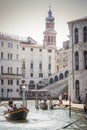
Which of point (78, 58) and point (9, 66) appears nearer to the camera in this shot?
point (78, 58)

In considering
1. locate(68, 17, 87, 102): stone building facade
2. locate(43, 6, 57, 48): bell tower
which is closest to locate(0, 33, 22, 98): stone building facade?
locate(43, 6, 57, 48): bell tower

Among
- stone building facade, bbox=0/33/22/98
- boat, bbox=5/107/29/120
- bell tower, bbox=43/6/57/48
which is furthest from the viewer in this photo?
bell tower, bbox=43/6/57/48

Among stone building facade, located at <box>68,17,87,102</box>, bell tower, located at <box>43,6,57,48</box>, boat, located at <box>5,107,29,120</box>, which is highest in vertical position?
bell tower, located at <box>43,6,57,48</box>

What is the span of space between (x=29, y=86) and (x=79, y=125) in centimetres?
4728

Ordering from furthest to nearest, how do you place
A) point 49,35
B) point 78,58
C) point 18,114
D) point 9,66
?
point 49,35 → point 9,66 → point 78,58 → point 18,114

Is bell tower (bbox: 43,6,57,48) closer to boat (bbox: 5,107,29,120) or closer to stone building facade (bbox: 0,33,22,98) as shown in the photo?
stone building facade (bbox: 0,33,22,98)

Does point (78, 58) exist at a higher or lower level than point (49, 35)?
lower

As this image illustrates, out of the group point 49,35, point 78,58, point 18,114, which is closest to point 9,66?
point 49,35

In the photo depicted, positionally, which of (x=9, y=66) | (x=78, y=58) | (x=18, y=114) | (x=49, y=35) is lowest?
(x=18, y=114)

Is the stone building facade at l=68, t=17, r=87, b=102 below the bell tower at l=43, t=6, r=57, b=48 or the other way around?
below

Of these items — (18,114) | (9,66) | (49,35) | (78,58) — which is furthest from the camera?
(49,35)

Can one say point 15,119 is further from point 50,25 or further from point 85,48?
point 50,25

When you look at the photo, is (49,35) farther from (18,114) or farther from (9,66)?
(18,114)

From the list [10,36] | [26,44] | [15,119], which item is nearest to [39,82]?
[26,44]
